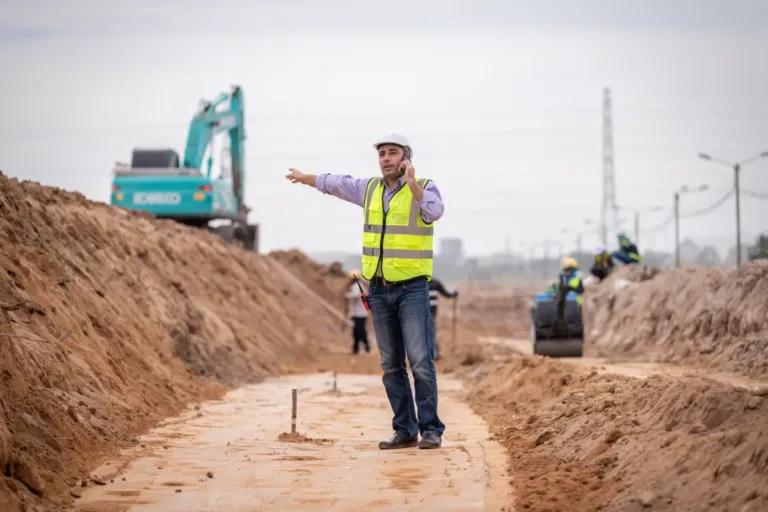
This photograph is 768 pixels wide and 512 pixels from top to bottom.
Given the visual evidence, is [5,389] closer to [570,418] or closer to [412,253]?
[412,253]

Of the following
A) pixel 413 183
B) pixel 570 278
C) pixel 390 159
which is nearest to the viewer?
pixel 413 183

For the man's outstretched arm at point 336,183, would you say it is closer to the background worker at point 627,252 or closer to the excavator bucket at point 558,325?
the excavator bucket at point 558,325

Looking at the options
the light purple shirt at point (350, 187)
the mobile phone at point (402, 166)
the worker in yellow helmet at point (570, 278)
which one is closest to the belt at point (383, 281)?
the light purple shirt at point (350, 187)

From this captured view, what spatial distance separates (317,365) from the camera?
982 inches

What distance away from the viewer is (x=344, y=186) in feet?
34.6

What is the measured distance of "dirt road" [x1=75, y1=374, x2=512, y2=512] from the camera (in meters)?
7.53

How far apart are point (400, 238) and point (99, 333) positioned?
4.74 meters

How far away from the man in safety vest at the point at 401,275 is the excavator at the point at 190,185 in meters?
20.4

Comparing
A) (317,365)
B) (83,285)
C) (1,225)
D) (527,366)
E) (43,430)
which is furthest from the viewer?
(317,365)

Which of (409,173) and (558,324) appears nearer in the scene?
(409,173)

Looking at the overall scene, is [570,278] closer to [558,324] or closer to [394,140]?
[558,324]

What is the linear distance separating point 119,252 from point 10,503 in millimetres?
11773

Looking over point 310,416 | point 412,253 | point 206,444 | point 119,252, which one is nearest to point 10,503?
point 206,444

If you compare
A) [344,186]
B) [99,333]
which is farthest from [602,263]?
[344,186]
